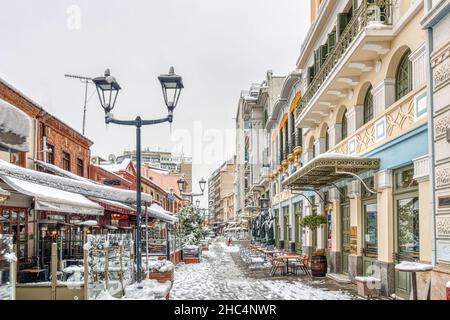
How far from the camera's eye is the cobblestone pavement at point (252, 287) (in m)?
11.7

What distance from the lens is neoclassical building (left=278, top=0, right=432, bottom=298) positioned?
10.3 meters

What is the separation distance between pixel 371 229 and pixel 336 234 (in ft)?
10.6

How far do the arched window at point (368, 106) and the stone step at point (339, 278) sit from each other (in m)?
4.50

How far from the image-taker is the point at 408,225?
10891 millimetres

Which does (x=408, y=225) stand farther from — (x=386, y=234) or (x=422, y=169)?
(x=422, y=169)

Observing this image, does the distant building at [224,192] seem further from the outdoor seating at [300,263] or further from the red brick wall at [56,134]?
the outdoor seating at [300,263]

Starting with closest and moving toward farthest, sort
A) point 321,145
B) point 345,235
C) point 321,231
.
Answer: point 345,235 → point 321,231 → point 321,145

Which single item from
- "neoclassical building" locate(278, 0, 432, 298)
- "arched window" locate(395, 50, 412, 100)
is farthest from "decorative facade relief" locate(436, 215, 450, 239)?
"arched window" locate(395, 50, 412, 100)

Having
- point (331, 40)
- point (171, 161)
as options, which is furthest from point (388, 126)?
point (171, 161)

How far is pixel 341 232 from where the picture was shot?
16438mm

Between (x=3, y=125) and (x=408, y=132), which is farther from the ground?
(x=408, y=132)
